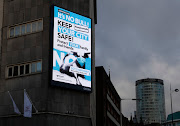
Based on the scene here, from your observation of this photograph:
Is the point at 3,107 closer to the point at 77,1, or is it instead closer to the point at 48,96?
the point at 48,96

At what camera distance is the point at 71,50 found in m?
38.6

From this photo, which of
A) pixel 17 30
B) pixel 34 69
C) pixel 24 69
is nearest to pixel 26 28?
pixel 17 30

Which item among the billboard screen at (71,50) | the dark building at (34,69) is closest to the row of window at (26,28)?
the dark building at (34,69)

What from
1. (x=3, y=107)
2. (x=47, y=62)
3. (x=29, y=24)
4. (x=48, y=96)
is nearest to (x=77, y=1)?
(x=29, y=24)

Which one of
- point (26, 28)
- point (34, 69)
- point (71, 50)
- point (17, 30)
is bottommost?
point (34, 69)

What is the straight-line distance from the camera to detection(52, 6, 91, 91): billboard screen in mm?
37188

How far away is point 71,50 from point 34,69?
4.93 meters

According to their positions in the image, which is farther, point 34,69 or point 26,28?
point 26,28

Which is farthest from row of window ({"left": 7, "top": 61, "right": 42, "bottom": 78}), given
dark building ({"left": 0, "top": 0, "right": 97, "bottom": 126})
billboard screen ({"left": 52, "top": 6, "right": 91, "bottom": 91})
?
billboard screen ({"left": 52, "top": 6, "right": 91, "bottom": 91})

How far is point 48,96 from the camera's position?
117 ft

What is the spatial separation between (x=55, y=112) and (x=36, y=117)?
6.93 ft

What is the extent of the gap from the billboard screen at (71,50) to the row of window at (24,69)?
198 centimetres

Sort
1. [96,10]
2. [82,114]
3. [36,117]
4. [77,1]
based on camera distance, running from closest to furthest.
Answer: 1. [36,117]
2. [82,114]
3. [77,1]
4. [96,10]

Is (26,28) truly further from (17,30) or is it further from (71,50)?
(71,50)
